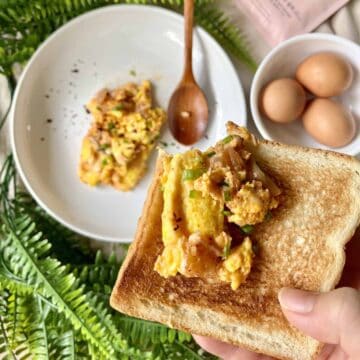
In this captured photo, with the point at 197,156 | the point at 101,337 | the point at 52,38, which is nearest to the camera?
the point at 197,156

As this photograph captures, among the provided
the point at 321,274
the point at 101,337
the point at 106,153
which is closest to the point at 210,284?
the point at 321,274

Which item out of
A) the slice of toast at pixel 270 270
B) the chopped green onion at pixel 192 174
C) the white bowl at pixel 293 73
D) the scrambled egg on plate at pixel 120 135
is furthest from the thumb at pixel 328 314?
the scrambled egg on plate at pixel 120 135

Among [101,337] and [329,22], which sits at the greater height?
[329,22]

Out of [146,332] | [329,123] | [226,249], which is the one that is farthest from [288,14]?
[146,332]

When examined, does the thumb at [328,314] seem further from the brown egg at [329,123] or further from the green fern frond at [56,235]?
the green fern frond at [56,235]

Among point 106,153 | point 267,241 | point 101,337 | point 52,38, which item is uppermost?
point 52,38

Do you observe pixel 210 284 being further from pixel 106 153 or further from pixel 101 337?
pixel 106 153

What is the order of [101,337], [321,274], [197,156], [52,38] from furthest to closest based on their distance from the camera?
[52,38]
[101,337]
[321,274]
[197,156]
